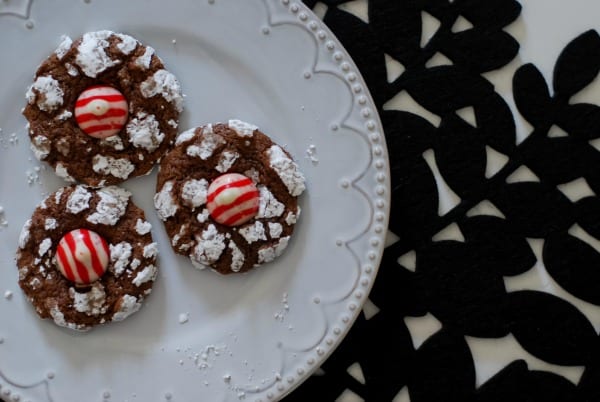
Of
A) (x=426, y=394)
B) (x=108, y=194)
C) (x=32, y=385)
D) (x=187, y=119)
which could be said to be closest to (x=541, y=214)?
(x=426, y=394)

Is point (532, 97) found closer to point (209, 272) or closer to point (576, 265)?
point (576, 265)

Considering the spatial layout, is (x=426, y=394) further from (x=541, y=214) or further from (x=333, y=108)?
(x=333, y=108)

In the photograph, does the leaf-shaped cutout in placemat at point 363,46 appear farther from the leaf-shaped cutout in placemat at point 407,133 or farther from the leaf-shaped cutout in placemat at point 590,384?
the leaf-shaped cutout in placemat at point 590,384

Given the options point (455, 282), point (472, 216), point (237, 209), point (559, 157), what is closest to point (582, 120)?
point (559, 157)

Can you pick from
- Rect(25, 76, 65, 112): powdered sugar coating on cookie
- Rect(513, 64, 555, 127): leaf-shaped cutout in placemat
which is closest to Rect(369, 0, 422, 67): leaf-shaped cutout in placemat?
Rect(513, 64, 555, 127): leaf-shaped cutout in placemat

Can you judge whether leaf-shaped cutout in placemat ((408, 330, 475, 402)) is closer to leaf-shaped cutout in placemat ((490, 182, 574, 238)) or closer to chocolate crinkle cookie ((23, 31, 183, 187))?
leaf-shaped cutout in placemat ((490, 182, 574, 238))

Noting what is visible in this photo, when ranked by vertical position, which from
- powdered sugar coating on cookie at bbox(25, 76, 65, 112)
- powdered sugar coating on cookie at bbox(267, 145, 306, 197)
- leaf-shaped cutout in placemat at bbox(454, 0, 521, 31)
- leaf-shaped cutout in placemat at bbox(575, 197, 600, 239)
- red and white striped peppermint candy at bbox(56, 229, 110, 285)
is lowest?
red and white striped peppermint candy at bbox(56, 229, 110, 285)
